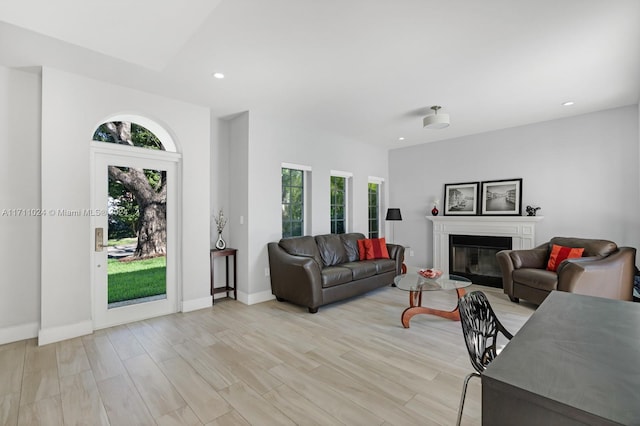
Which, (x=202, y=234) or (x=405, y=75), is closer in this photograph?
(x=405, y=75)

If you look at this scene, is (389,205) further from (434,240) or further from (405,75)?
(405,75)

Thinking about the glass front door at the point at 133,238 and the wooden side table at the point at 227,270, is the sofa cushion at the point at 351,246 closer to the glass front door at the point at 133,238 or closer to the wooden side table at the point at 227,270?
the wooden side table at the point at 227,270

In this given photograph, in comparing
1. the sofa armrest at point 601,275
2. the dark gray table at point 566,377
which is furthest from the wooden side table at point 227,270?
the sofa armrest at point 601,275

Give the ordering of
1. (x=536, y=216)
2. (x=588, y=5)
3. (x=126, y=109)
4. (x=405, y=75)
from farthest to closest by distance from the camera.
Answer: (x=536, y=216)
(x=126, y=109)
(x=405, y=75)
(x=588, y=5)

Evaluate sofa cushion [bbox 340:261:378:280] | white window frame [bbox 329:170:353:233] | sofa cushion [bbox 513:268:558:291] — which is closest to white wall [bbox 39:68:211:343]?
sofa cushion [bbox 340:261:378:280]

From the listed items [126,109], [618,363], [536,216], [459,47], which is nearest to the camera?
[618,363]

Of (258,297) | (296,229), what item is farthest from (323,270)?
(296,229)

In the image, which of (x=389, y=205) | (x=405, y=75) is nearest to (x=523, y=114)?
(x=405, y=75)

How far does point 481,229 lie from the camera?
542cm

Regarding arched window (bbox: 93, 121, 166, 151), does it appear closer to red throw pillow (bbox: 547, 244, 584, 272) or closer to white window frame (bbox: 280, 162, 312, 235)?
white window frame (bbox: 280, 162, 312, 235)

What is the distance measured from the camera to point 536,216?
489 centimetres

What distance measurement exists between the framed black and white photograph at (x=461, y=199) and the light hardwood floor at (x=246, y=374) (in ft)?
8.07

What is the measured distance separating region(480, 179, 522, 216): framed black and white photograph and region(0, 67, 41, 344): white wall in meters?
6.47

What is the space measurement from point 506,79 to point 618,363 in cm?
328
